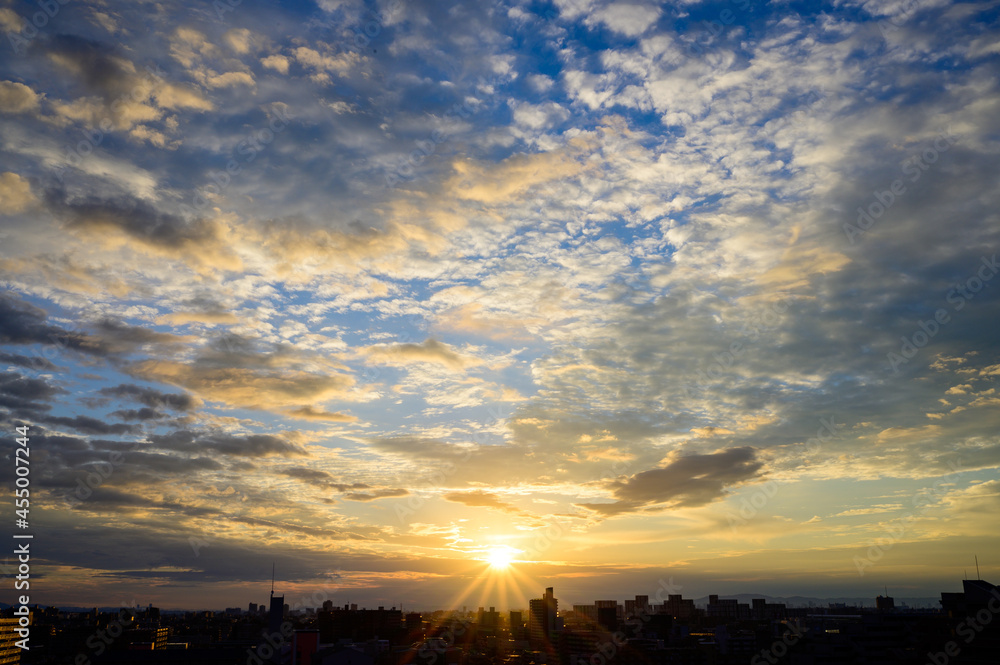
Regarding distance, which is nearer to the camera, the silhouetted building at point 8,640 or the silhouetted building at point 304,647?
the silhouetted building at point 304,647

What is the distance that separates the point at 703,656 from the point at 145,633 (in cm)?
18225

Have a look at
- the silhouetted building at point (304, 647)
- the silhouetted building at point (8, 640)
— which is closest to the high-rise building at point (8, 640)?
the silhouetted building at point (8, 640)

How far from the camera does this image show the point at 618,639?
13300 centimetres

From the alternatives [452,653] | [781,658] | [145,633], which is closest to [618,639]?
[781,658]

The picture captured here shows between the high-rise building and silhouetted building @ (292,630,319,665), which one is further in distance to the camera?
the high-rise building

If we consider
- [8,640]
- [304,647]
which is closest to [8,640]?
[8,640]

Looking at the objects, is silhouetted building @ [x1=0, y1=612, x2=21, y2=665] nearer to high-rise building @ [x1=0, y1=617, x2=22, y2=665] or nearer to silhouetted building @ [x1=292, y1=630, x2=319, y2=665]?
high-rise building @ [x1=0, y1=617, x2=22, y2=665]

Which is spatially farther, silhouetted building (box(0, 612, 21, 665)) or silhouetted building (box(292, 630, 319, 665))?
silhouetted building (box(0, 612, 21, 665))

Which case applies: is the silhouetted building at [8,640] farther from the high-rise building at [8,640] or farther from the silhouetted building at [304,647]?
the silhouetted building at [304,647]

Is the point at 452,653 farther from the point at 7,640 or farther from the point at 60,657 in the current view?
the point at 60,657

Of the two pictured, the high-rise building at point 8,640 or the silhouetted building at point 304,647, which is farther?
the high-rise building at point 8,640

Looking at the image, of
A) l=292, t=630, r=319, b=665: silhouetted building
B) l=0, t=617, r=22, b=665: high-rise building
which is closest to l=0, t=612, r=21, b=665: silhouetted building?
l=0, t=617, r=22, b=665: high-rise building

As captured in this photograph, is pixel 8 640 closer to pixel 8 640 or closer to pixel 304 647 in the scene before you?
pixel 8 640

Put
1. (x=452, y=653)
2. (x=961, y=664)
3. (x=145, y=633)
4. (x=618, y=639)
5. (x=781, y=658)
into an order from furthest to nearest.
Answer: (x=145, y=633) < (x=452, y=653) < (x=618, y=639) < (x=781, y=658) < (x=961, y=664)
